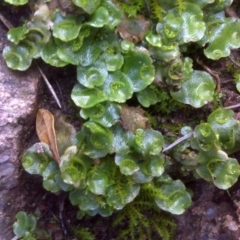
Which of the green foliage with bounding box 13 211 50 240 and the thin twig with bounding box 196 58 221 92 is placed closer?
the green foliage with bounding box 13 211 50 240

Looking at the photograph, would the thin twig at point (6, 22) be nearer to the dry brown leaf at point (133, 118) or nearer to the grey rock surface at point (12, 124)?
the grey rock surface at point (12, 124)

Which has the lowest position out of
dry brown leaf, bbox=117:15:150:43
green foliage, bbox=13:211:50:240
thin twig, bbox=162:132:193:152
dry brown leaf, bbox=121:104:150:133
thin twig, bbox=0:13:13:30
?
thin twig, bbox=162:132:193:152

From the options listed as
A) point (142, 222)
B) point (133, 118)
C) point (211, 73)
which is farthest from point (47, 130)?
point (211, 73)

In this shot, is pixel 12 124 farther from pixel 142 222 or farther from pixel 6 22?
pixel 142 222

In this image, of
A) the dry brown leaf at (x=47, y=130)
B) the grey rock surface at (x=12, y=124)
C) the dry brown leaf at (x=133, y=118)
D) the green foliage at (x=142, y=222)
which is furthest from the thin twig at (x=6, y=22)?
the green foliage at (x=142, y=222)

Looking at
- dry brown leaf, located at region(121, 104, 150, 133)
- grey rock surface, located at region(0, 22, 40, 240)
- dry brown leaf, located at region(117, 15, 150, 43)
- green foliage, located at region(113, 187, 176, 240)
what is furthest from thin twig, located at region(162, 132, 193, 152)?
grey rock surface, located at region(0, 22, 40, 240)

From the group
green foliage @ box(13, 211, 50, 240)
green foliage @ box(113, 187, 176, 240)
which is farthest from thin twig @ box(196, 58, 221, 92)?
green foliage @ box(13, 211, 50, 240)

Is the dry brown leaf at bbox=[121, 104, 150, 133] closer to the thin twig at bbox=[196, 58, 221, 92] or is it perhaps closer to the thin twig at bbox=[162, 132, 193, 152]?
the thin twig at bbox=[162, 132, 193, 152]

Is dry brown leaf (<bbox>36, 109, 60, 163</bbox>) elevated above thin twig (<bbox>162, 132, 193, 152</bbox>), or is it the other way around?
dry brown leaf (<bbox>36, 109, 60, 163</bbox>)
